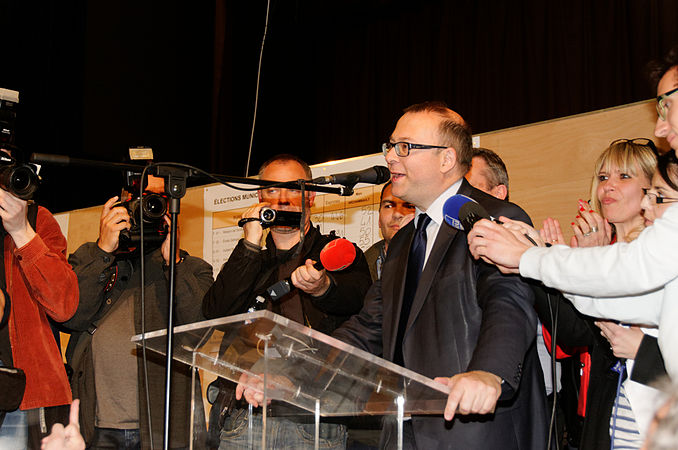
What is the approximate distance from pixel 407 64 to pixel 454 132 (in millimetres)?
3360

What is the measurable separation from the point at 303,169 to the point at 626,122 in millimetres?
1477

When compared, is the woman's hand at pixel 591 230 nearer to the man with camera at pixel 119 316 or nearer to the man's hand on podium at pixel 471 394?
the man's hand on podium at pixel 471 394

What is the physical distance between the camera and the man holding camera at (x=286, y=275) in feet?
9.14

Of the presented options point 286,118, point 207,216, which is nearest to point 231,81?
point 286,118

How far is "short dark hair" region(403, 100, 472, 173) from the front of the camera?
2.62 m

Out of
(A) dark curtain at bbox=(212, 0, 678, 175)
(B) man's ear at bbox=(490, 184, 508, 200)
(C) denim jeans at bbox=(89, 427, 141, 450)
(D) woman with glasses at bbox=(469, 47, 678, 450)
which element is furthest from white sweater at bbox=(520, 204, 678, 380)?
(A) dark curtain at bbox=(212, 0, 678, 175)

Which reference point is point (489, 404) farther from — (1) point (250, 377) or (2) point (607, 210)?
(2) point (607, 210)

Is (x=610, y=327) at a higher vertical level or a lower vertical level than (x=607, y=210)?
lower

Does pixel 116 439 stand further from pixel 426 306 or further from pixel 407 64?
pixel 407 64

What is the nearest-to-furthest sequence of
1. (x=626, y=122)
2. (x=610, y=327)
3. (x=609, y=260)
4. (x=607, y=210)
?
(x=609, y=260)
(x=610, y=327)
(x=607, y=210)
(x=626, y=122)

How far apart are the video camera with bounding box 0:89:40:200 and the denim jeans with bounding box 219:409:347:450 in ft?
4.01

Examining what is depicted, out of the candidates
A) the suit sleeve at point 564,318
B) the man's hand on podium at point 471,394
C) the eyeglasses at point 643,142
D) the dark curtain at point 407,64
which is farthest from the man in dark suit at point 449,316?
the dark curtain at point 407,64

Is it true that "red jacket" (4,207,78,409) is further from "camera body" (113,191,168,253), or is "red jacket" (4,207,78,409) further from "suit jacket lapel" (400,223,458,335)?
"suit jacket lapel" (400,223,458,335)

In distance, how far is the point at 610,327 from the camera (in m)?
2.09
